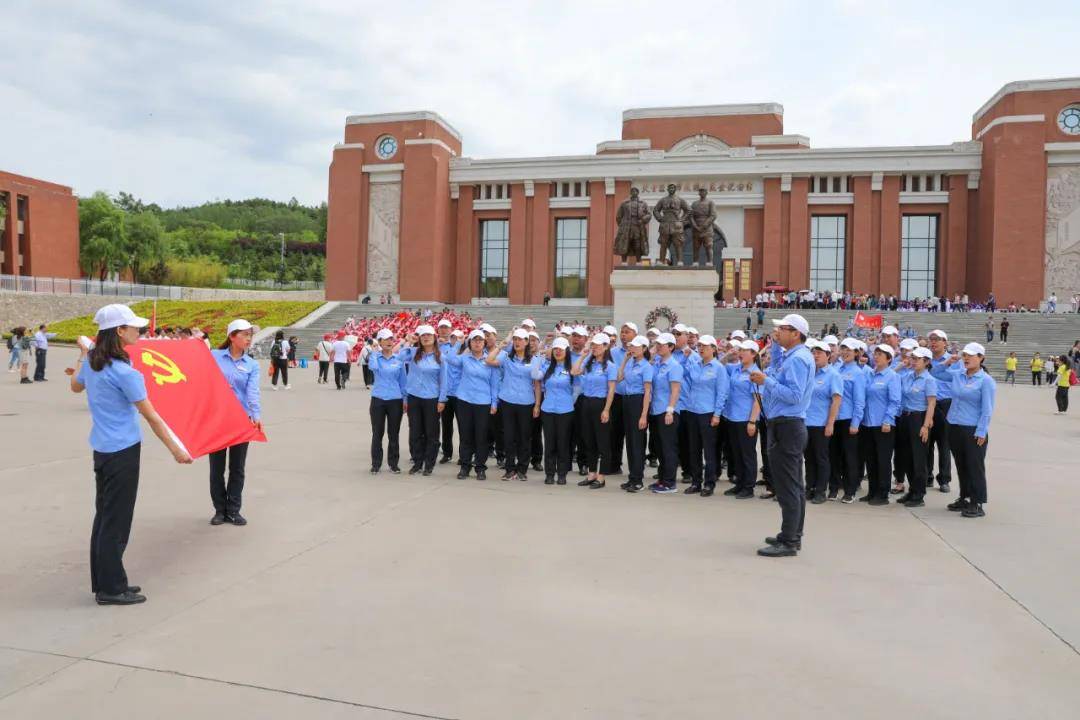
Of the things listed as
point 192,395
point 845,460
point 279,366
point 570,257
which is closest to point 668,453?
point 845,460

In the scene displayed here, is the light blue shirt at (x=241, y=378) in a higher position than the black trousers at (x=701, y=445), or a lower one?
higher

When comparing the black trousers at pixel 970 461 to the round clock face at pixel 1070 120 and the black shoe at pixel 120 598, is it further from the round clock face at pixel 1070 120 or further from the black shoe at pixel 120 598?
the round clock face at pixel 1070 120

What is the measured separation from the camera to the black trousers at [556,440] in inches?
345

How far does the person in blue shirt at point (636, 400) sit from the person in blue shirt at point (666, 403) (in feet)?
0.52

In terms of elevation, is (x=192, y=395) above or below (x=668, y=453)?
above

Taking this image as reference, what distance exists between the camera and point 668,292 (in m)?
21.3

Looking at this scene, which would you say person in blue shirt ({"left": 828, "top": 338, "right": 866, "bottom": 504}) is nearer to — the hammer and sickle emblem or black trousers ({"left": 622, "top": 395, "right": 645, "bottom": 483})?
black trousers ({"left": 622, "top": 395, "right": 645, "bottom": 483})

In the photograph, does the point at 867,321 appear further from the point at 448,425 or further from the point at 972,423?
the point at 448,425

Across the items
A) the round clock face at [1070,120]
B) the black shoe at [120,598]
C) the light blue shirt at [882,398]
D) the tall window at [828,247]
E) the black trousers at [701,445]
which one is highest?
the round clock face at [1070,120]

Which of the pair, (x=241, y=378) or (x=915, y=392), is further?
(x=915, y=392)

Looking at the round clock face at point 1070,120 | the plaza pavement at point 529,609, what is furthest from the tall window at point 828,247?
the plaza pavement at point 529,609

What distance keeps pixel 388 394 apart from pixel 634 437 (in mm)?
2830

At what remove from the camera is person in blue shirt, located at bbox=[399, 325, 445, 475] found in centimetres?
876

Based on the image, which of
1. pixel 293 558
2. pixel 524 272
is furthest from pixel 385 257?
pixel 293 558
